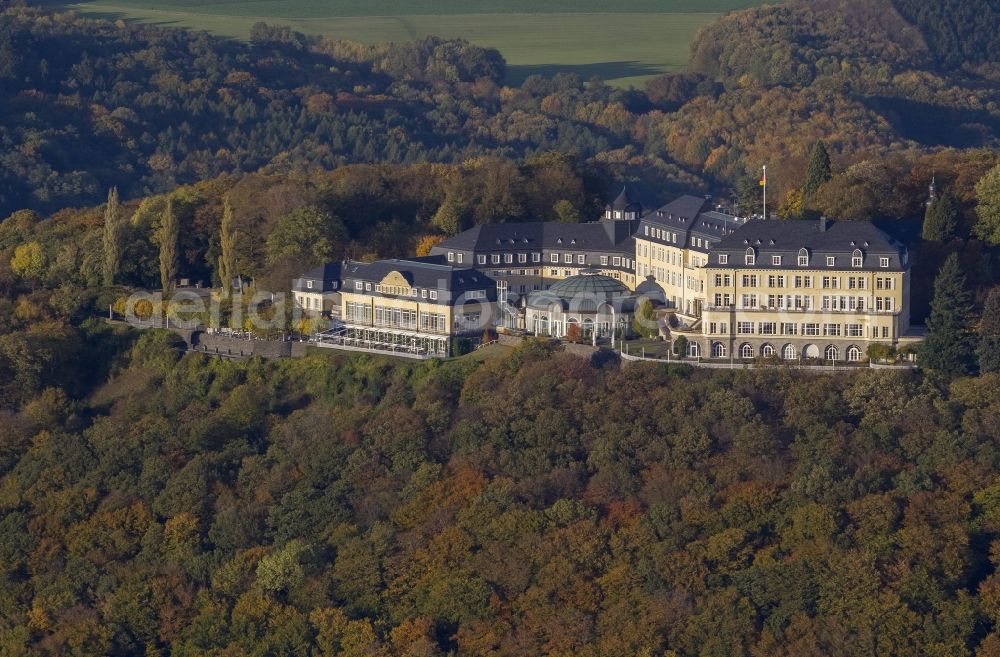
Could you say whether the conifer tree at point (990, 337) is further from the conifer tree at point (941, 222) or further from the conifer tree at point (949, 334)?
the conifer tree at point (941, 222)

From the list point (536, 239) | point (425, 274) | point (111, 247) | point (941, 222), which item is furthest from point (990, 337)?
point (111, 247)

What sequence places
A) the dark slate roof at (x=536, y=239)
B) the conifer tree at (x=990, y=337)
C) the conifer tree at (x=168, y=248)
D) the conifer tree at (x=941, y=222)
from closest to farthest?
1. the conifer tree at (x=990, y=337)
2. the conifer tree at (x=941, y=222)
3. the dark slate roof at (x=536, y=239)
4. the conifer tree at (x=168, y=248)

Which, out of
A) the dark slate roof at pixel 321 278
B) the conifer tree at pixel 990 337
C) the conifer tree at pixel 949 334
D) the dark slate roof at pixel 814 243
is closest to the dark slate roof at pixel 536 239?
the dark slate roof at pixel 321 278

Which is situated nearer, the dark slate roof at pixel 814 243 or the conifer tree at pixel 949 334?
the conifer tree at pixel 949 334

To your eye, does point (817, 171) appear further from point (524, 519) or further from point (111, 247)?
point (111, 247)

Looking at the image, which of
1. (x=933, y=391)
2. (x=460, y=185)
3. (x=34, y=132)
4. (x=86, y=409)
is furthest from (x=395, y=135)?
(x=933, y=391)

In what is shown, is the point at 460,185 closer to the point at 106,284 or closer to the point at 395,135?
the point at 106,284
